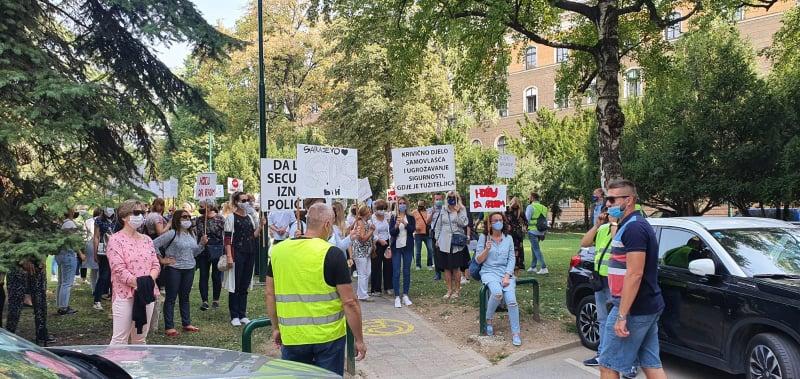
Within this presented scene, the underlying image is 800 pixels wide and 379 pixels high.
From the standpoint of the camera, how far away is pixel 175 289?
851cm

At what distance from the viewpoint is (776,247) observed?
20.2ft

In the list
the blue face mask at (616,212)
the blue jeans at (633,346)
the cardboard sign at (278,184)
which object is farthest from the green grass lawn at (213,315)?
the blue jeans at (633,346)

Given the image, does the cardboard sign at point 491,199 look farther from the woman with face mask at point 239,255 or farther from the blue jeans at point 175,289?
the blue jeans at point 175,289

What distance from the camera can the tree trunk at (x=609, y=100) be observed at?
10.5 metres

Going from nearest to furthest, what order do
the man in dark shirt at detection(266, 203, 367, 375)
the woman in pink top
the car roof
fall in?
the man in dark shirt at detection(266, 203, 367, 375), the woman in pink top, the car roof

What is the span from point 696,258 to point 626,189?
1.94 meters

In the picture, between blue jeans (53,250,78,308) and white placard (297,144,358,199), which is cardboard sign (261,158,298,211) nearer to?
white placard (297,144,358,199)

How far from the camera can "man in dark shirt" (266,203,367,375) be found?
4.23m

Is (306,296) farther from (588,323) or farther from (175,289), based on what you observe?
(175,289)

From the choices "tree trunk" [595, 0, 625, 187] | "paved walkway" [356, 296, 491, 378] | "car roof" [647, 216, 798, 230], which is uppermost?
"tree trunk" [595, 0, 625, 187]

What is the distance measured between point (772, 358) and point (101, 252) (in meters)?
10.3

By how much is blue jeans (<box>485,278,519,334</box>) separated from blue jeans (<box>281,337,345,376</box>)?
156 inches

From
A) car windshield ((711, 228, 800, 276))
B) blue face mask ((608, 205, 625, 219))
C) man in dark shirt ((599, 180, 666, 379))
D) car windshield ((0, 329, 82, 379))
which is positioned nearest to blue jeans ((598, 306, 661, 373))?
man in dark shirt ((599, 180, 666, 379))

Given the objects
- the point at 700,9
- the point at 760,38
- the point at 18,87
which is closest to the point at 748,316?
the point at 18,87
